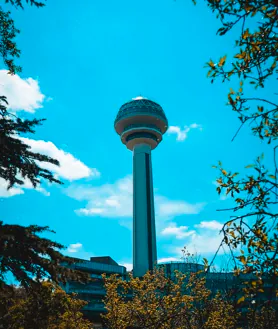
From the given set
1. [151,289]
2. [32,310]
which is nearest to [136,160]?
[151,289]

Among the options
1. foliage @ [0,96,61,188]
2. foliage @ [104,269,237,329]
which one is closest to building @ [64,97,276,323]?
foliage @ [104,269,237,329]

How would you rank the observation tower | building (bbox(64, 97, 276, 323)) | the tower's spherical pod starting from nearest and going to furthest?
building (bbox(64, 97, 276, 323))
the observation tower
the tower's spherical pod

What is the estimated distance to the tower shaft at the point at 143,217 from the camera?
6462cm

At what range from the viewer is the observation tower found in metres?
65.4

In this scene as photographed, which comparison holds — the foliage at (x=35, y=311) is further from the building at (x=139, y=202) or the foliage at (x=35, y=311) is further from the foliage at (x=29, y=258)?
the building at (x=139, y=202)

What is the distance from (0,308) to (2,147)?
560cm

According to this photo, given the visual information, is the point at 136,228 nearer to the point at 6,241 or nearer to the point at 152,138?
the point at 152,138

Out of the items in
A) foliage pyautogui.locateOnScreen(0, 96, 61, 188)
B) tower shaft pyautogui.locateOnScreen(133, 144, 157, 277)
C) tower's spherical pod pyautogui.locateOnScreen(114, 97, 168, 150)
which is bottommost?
foliage pyautogui.locateOnScreen(0, 96, 61, 188)

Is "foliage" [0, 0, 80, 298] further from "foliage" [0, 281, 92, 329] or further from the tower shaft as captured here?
the tower shaft

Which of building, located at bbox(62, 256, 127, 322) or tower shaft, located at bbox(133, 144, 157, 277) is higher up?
tower shaft, located at bbox(133, 144, 157, 277)

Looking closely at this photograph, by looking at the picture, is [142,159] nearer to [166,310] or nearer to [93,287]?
[93,287]

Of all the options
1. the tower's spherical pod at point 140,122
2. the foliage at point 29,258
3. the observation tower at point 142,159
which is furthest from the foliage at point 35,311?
the tower's spherical pod at point 140,122

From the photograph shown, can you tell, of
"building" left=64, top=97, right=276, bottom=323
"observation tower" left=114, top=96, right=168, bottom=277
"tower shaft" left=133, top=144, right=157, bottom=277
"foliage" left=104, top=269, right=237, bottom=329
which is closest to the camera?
"foliage" left=104, top=269, right=237, bottom=329

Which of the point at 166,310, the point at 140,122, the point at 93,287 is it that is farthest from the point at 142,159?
the point at 166,310
